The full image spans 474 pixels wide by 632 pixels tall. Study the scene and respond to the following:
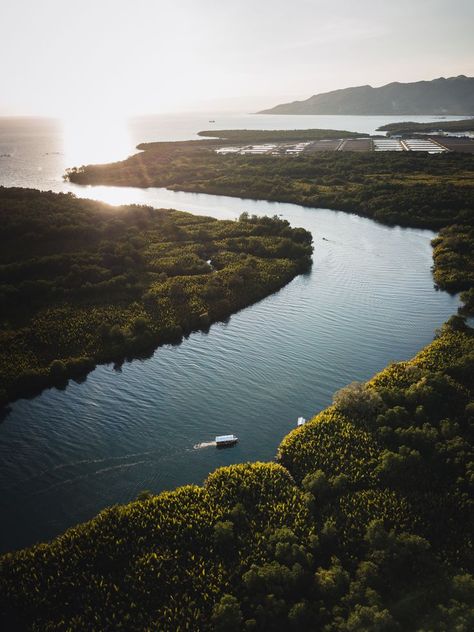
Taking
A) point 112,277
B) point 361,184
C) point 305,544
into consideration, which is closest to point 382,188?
point 361,184

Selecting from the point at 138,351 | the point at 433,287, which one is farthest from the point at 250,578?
the point at 433,287

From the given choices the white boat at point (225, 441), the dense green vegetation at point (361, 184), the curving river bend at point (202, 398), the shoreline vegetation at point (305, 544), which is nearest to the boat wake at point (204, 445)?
the curving river bend at point (202, 398)

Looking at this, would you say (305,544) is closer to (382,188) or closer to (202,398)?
(202,398)

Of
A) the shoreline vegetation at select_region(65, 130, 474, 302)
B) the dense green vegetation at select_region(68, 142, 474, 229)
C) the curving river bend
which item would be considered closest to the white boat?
the curving river bend

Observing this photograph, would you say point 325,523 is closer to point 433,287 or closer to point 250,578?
point 250,578

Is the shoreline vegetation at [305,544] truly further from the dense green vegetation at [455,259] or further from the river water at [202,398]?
the dense green vegetation at [455,259]

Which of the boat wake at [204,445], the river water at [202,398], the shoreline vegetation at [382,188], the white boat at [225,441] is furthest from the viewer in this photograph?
the shoreline vegetation at [382,188]
